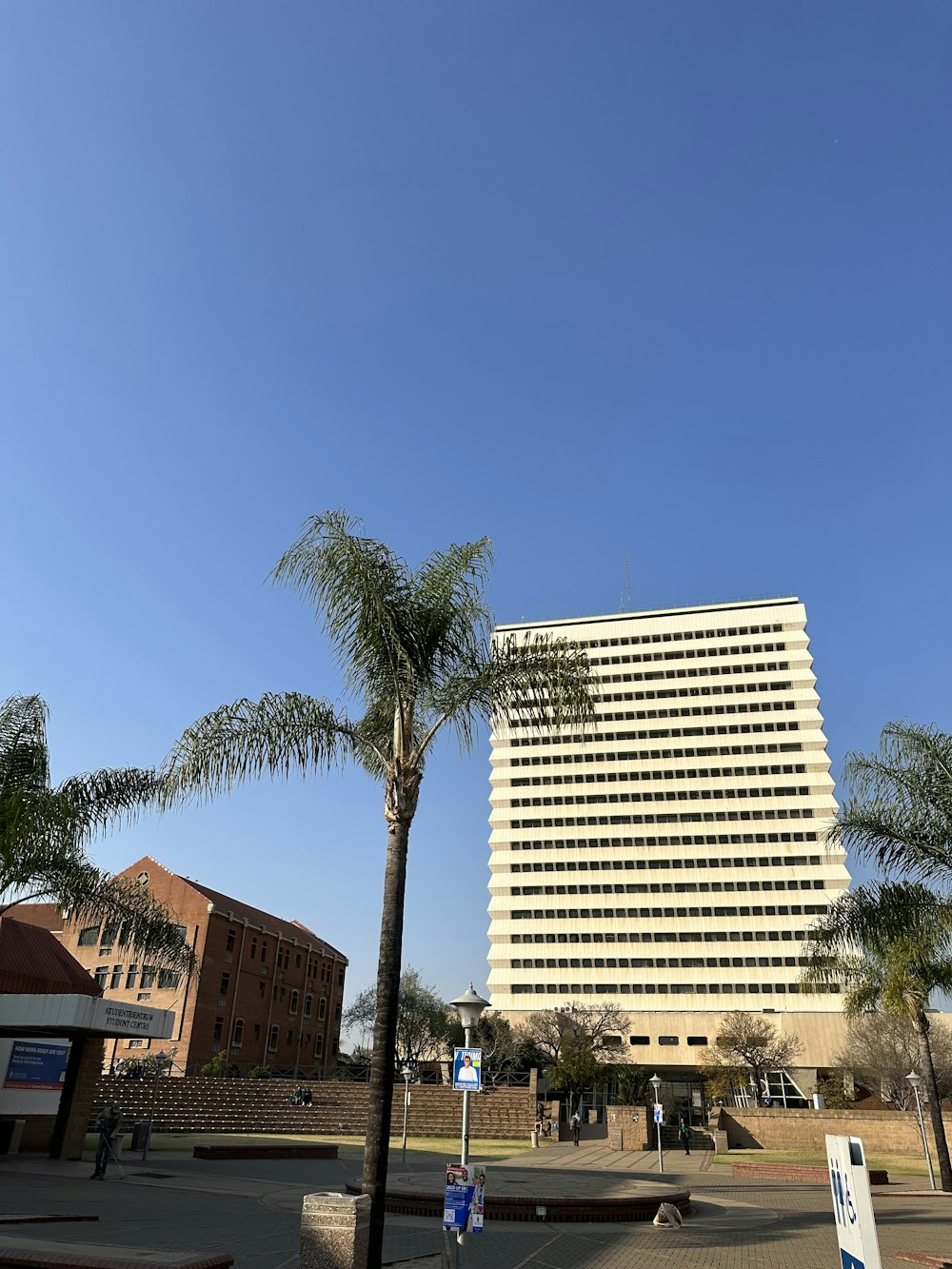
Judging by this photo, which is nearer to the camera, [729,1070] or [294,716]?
[294,716]

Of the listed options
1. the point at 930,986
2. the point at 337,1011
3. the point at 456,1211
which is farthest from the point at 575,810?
the point at 456,1211

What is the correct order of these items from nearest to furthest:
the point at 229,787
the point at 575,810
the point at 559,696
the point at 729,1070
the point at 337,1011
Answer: the point at 229,787 < the point at 559,696 < the point at 729,1070 < the point at 337,1011 < the point at 575,810

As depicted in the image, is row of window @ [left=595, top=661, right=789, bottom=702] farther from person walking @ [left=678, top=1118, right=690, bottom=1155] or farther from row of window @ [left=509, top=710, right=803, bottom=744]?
person walking @ [left=678, top=1118, right=690, bottom=1155]

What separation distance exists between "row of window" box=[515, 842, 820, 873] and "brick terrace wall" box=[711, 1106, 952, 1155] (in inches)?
1711

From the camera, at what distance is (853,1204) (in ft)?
16.6

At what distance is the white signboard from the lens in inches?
190

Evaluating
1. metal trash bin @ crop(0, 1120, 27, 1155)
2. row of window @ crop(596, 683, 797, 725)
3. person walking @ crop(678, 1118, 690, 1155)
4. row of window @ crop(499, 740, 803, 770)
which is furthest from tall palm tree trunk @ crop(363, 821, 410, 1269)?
row of window @ crop(499, 740, 803, 770)

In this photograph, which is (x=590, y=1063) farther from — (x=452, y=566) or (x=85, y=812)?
(x=452, y=566)

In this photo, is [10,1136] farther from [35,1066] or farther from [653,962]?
[653,962]

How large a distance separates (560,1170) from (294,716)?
60.7ft

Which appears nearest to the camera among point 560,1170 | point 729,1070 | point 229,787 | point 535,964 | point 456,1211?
point 456,1211

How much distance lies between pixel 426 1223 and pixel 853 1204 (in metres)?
14.8

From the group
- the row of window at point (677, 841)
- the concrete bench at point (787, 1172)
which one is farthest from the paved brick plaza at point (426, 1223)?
the row of window at point (677, 841)

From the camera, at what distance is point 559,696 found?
14922mm
